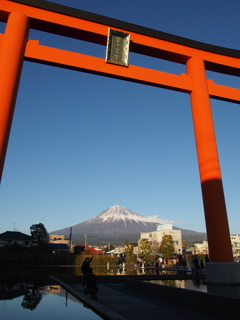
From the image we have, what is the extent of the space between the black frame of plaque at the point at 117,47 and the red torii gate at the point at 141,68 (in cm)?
17

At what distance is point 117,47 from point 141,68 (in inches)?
39.6

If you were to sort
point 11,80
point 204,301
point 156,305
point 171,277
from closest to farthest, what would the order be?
point 204,301, point 156,305, point 11,80, point 171,277

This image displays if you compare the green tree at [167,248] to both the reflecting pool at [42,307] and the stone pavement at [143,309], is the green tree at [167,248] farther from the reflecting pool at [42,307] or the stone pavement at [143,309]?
the stone pavement at [143,309]

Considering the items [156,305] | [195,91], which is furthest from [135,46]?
[156,305]

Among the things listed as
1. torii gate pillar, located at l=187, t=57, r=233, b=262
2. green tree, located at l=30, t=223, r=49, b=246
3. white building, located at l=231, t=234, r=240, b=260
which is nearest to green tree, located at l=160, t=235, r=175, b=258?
green tree, located at l=30, t=223, r=49, b=246

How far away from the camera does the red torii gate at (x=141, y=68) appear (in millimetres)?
6945

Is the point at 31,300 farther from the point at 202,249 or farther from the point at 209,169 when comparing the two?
the point at 202,249

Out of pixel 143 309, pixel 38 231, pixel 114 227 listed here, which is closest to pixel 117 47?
pixel 143 309

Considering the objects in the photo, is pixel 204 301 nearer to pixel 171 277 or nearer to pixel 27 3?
pixel 171 277

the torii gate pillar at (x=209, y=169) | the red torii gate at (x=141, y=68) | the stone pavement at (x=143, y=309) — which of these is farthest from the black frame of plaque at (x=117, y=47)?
the stone pavement at (x=143, y=309)

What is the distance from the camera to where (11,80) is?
671cm

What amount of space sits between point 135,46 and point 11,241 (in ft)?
147

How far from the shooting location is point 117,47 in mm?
8352

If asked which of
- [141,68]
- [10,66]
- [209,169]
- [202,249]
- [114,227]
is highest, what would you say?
[114,227]
